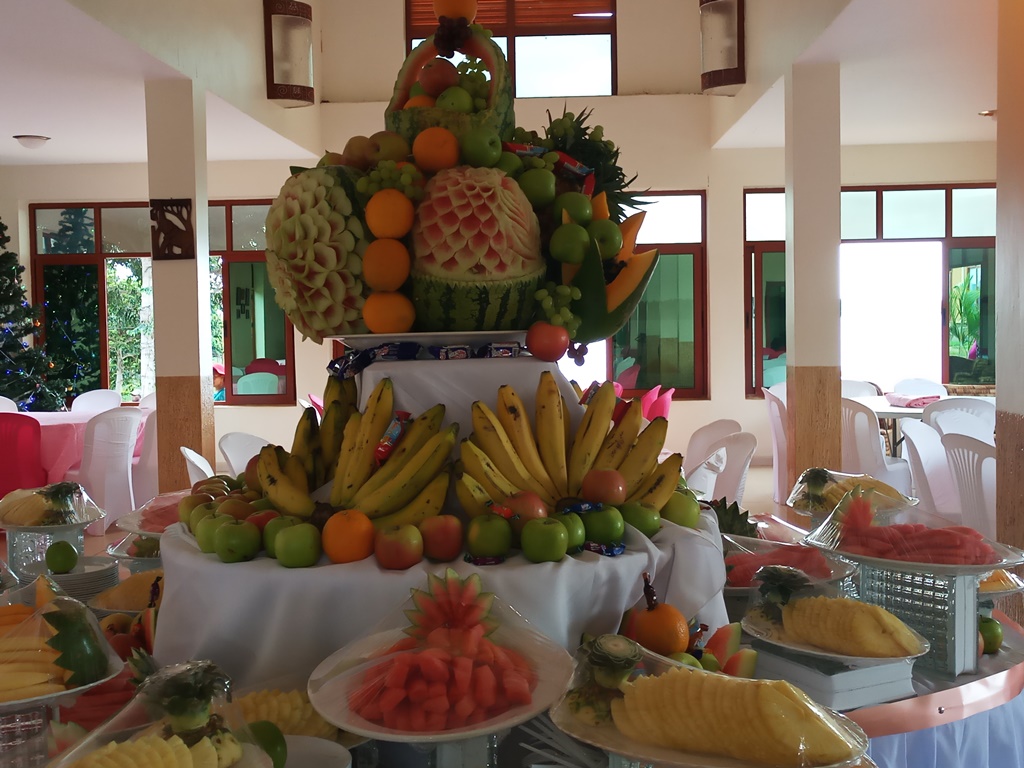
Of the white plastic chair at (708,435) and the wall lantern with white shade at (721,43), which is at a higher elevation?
the wall lantern with white shade at (721,43)

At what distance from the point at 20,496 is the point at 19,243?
7.69 meters

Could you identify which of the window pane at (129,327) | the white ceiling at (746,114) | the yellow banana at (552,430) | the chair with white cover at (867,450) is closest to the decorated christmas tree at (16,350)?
the white ceiling at (746,114)

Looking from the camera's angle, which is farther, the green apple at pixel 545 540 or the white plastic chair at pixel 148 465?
the white plastic chair at pixel 148 465

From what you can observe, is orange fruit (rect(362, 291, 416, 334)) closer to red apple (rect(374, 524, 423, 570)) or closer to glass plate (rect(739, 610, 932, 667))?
red apple (rect(374, 524, 423, 570))

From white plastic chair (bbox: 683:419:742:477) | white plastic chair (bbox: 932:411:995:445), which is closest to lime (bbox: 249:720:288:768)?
white plastic chair (bbox: 683:419:742:477)

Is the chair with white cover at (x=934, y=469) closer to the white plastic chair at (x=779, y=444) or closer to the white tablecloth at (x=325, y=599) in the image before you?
the white plastic chair at (x=779, y=444)

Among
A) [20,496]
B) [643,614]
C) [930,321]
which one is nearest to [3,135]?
[20,496]

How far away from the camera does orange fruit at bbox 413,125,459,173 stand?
1.84 meters

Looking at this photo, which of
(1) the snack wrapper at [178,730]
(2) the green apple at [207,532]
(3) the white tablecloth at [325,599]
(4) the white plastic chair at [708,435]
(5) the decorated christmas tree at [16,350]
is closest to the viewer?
(1) the snack wrapper at [178,730]

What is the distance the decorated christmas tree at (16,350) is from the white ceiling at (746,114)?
1175 millimetres

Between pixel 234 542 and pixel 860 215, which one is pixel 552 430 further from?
pixel 860 215

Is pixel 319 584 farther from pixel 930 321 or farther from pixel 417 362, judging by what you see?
pixel 930 321

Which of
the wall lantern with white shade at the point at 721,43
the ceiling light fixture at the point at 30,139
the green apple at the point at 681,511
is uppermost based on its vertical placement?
the wall lantern with white shade at the point at 721,43

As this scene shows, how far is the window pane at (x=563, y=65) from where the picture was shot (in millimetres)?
9008
